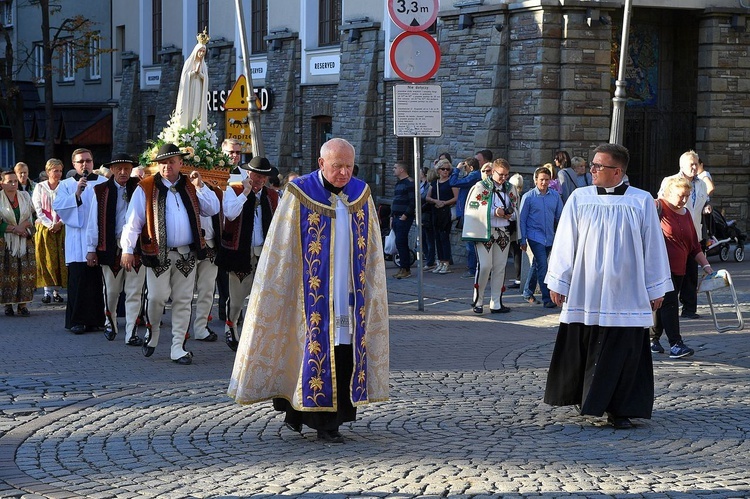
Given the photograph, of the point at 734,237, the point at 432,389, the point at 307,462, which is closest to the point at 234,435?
the point at 307,462

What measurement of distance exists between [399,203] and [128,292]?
7933 millimetres

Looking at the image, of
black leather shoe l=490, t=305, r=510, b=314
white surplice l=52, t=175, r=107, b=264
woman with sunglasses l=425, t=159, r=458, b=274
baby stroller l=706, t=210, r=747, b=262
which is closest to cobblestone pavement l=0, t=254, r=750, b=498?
white surplice l=52, t=175, r=107, b=264

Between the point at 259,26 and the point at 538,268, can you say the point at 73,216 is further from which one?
the point at 259,26

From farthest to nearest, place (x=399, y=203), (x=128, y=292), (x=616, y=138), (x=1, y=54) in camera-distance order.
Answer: (x=1, y=54) < (x=399, y=203) < (x=616, y=138) < (x=128, y=292)

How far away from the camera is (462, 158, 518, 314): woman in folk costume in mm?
15102

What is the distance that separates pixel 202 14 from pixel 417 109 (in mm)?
22966

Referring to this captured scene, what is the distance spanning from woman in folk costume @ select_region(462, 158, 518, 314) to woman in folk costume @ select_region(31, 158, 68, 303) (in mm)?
5219

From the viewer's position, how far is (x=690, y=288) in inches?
527

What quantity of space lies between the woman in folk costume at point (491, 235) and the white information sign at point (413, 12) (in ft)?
6.99

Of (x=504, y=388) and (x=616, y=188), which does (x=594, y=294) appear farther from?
(x=504, y=388)

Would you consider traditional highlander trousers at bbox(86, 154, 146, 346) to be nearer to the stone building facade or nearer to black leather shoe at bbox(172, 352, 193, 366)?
black leather shoe at bbox(172, 352, 193, 366)

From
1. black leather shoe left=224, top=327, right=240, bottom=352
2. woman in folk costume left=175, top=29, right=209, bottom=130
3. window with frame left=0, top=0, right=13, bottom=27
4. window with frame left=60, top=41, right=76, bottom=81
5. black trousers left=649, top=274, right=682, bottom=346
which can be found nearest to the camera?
black trousers left=649, top=274, right=682, bottom=346

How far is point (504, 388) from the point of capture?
32.3 feet

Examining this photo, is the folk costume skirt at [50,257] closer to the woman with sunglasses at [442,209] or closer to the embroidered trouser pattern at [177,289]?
the embroidered trouser pattern at [177,289]
